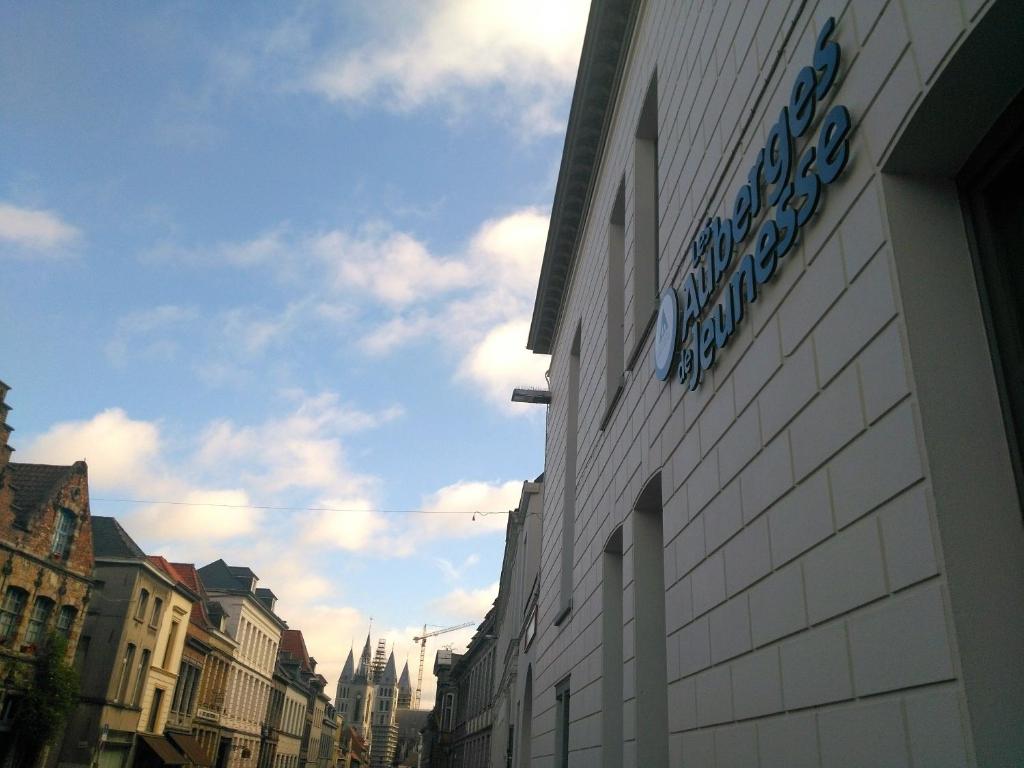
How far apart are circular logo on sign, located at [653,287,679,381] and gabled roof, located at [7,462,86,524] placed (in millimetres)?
28002

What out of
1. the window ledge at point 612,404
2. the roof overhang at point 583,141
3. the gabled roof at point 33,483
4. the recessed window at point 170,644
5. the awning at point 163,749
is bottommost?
the awning at point 163,749

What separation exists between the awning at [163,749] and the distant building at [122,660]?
0.05 meters

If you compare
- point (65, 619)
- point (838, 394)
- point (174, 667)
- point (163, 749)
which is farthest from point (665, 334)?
point (174, 667)

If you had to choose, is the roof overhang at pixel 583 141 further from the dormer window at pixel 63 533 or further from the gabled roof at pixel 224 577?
the gabled roof at pixel 224 577

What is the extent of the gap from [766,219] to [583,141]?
9735 mm

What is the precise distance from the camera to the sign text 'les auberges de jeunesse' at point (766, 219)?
4.27 metres

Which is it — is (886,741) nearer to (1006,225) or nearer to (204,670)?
(1006,225)

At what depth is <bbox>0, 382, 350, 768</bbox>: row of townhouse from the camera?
2761 cm

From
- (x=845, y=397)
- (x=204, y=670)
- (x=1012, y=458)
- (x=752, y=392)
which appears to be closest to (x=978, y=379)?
(x=1012, y=458)

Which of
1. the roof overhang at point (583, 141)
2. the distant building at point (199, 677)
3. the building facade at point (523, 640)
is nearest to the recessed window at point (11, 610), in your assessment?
the distant building at point (199, 677)

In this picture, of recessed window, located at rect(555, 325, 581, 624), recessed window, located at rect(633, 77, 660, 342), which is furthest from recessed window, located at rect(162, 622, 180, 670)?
recessed window, located at rect(633, 77, 660, 342)

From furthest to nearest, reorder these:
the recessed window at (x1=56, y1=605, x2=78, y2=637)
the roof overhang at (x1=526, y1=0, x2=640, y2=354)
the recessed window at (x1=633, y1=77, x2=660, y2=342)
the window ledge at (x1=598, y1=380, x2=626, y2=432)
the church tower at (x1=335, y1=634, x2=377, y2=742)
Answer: the church tower at (x1=335, y1=634, x2=377, y2=742) → the recessed window at (x1=56, y1=605, x2=78, y2=637) → the roof overhang at (x1=526, y1=0, x2=640, y2=354) → the window ledge at (x1=598, y1=380, x2=626, y2=432) → the recessed window at (x1=633, y1=77, x2=660, y2=342)

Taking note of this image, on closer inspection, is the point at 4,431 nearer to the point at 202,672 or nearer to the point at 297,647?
the point at 202,672

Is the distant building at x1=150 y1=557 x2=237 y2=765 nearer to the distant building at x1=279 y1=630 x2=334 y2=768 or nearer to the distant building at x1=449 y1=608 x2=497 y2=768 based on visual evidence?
the distant building at x1=449 y1=608 x2=497 y2=768
